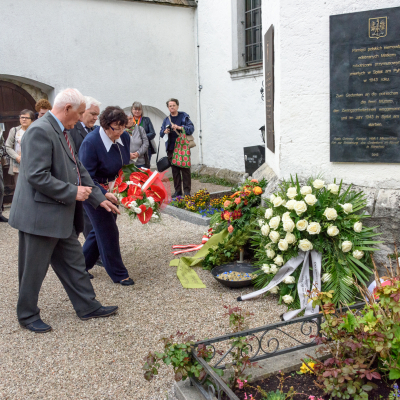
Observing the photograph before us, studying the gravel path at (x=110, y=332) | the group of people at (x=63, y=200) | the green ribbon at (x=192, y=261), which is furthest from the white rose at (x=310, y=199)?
the group of people at (x=63, y=200)

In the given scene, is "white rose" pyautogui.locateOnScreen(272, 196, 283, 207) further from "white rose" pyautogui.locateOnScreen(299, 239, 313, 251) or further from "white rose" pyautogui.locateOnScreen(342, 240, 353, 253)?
"white rose" pyautogui.locateOnScreen(342, 240, 353, 253)

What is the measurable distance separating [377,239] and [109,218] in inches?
97.9

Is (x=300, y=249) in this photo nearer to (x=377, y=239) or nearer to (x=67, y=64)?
(x=377, y=239)

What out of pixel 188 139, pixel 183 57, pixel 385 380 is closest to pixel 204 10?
pixel 183 57

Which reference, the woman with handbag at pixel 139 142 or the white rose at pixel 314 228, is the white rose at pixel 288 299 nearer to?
the white rose at pixel 314 228

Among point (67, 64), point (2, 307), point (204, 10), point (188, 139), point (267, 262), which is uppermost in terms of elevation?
point (204, 10)

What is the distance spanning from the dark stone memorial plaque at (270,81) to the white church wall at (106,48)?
5.74 meters

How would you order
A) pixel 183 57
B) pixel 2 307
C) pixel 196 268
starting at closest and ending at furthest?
pixel 2 307 < pixel 196 268 < pixel 183 57

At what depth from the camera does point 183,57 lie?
37.3 ft

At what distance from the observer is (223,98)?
1101cm

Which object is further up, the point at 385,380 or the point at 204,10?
the point at 204,10

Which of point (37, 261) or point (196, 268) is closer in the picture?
point (37, 261)

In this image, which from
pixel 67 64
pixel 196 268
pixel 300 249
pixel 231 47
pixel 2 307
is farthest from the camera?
pixel 231 47

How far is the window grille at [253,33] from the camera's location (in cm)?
1024
